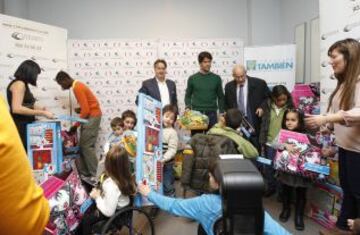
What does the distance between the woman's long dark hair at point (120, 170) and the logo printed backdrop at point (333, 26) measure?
1946 millimetres

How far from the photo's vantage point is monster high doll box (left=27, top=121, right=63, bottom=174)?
12.1ft

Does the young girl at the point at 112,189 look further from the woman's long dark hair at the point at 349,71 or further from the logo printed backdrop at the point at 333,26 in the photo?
the logo printed backdrop at the point at 333,26

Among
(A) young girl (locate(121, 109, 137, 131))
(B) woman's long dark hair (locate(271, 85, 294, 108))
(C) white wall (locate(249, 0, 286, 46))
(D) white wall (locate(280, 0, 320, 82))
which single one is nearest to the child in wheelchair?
(A) young girl (locate(121, 109, 137, 131))

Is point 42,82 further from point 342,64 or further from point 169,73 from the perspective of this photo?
point 342,64

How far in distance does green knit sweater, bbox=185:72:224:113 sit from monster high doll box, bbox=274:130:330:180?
147 cm

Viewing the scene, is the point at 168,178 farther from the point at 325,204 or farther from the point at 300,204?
the point at 325,204

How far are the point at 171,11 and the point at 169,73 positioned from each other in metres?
1.02

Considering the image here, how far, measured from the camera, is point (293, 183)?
2.94 metres

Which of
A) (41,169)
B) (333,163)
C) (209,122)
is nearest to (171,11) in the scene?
(209,122)

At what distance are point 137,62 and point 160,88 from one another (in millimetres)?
1124

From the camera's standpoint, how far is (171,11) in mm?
5359

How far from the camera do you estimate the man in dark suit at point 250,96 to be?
156 inches

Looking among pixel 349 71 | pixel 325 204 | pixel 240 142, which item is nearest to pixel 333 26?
pixel 349 71

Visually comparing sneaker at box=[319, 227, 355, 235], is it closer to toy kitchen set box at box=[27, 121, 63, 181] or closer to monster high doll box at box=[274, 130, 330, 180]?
monster high doll box at box=[274, 130, 330, 180]
